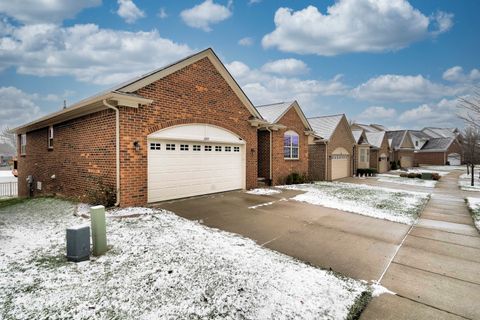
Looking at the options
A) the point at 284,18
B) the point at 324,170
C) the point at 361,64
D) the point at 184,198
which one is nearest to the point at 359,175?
the point at 324,170

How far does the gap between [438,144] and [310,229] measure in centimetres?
5791

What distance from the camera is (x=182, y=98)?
922 centimetres

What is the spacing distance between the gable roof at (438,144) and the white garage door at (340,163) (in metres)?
38.3

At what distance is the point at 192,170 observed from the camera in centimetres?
979

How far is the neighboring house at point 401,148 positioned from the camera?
1491 inches

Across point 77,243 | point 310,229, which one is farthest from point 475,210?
point 77,243

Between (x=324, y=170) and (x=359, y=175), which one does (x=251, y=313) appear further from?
(x=359, y=175)

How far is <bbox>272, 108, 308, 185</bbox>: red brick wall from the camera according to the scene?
14773 millimetres

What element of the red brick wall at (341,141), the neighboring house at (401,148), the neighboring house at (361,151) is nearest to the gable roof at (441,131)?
the neighboring house at (401,148)

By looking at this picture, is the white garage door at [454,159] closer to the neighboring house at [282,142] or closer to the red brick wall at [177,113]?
the neighboring house at [282,142]

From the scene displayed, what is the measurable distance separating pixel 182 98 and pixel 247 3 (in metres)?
8.82

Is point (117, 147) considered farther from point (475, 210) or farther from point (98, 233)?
point (475, 210)

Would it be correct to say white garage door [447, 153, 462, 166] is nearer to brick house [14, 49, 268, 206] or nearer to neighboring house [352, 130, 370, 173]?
neighboring house [352, 130, 370, 173]

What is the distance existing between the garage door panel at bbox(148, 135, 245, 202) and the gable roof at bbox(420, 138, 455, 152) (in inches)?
2094
